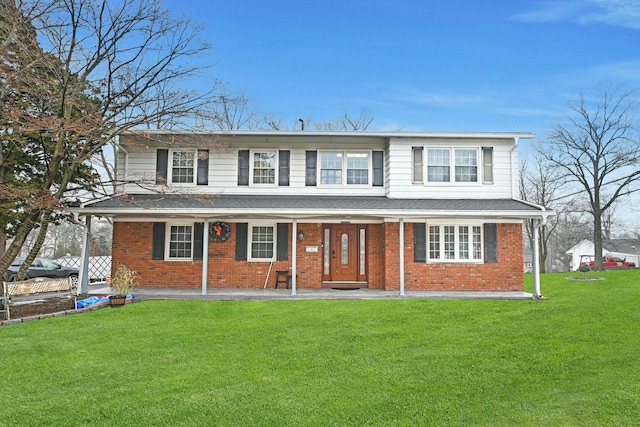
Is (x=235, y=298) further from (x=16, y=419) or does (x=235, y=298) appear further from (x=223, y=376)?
(x=16, y=419)

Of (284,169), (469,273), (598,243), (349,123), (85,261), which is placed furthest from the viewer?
(349,123)

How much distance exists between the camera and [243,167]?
15125mm

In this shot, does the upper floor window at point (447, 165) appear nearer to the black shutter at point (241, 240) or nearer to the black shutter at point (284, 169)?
the black shutter at point (284, 169)

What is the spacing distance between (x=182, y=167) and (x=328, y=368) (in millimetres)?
10757

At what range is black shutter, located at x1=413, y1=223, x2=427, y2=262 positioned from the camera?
14.0 meters

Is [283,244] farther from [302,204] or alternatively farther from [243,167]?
[243,167]

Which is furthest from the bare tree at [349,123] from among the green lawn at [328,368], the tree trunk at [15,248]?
the green lawn at [328,368]

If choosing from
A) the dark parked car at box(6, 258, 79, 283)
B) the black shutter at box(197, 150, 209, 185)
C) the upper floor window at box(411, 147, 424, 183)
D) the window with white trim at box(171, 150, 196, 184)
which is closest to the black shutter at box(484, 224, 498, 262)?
the upper floor window at box(411, 147, 424, 183)

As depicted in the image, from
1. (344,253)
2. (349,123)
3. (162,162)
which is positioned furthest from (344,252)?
(349,123)

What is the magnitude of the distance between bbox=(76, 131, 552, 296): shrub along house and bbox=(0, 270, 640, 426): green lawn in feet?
12.7

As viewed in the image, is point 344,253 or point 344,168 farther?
point 344,168

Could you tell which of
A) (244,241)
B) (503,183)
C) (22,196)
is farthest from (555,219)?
(22,196)

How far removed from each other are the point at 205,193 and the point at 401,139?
667cm

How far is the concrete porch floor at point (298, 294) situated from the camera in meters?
12.5
